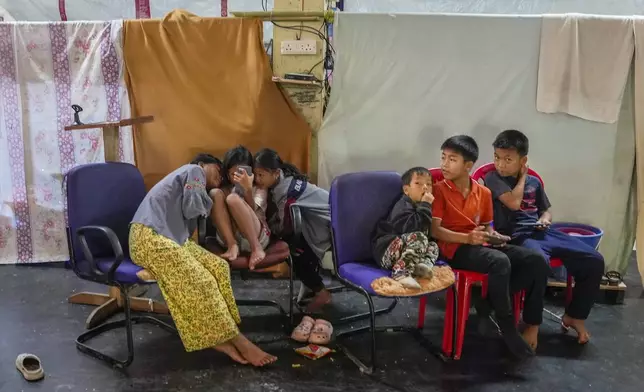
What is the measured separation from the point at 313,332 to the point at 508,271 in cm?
103

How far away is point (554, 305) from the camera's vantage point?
3.48 meters

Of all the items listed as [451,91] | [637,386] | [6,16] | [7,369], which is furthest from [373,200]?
[6,16]

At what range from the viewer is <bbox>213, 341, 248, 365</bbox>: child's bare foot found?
2.67 m

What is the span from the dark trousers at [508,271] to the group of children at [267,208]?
0.84 meters

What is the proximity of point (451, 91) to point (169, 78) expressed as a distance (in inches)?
71.7

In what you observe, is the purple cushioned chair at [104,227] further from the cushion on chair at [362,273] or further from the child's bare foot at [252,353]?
the cushion on chair at [362,273]

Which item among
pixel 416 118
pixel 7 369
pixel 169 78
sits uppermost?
pixel 169 78

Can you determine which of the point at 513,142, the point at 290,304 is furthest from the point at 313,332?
the point at 513,142

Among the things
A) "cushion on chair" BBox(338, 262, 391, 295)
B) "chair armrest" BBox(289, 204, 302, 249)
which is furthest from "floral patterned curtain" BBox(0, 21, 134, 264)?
"cushion on chair" BBox(338, 262, 391, 295)

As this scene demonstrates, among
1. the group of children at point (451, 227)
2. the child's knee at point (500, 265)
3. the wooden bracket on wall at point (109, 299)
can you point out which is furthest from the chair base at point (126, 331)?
the child's knee at point (500, 265)

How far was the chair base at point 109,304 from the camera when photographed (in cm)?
311

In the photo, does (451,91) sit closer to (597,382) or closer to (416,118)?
(416,118)

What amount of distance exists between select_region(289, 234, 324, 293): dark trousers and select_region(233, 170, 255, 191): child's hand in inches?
18.9

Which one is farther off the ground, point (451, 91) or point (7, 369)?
point (451, 91)
